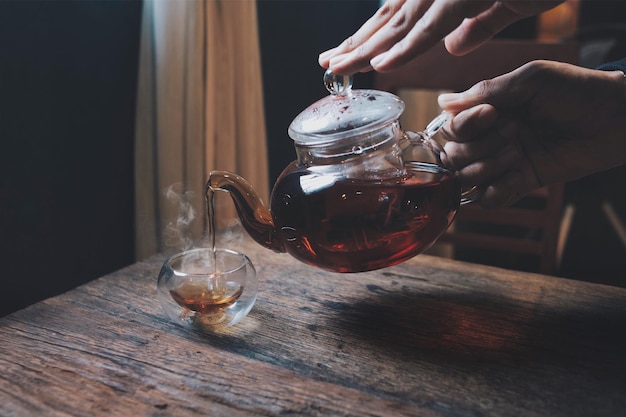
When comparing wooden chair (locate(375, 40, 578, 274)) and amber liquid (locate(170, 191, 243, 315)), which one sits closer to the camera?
amber liquid (locate(170, 191, 243, 315))

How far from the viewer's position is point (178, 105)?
1.43 m

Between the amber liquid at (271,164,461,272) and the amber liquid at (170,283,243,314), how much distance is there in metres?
0.11

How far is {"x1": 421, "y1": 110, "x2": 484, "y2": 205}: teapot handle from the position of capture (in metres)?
0.75

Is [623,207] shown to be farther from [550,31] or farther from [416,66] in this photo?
[416,66]

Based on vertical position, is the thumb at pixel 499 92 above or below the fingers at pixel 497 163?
above

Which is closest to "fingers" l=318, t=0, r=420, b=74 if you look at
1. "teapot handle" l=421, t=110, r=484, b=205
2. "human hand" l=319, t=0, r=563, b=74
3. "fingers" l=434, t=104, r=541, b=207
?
"human hand" l=319, t=0, r=563, b=74

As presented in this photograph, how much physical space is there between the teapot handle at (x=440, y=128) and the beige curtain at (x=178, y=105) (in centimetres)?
74

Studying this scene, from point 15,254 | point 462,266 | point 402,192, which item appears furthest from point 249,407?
point 15,254

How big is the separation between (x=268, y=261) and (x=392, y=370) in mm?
403

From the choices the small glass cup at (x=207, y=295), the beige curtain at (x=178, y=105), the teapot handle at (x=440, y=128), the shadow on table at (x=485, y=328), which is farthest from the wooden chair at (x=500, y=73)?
the small glass cup at (x=207, y=295)

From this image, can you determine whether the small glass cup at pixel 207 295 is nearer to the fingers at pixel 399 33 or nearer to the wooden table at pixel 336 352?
the wooden table at pixel 336 352

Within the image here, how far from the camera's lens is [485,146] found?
2.95 ft

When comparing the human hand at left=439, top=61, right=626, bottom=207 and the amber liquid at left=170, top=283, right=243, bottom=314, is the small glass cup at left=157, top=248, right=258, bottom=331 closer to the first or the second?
the amber liquid at left=170, top=283, right=243, bottom=314

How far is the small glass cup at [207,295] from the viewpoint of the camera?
686 mm
